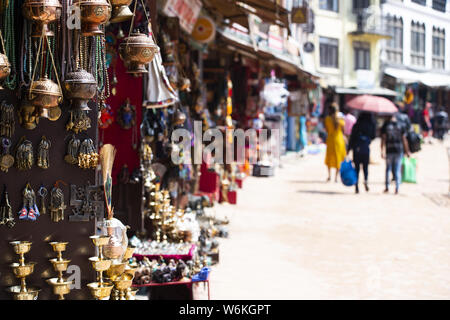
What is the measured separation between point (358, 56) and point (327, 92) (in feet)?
12.6

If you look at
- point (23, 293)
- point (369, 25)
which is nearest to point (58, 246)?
point (23, 293)

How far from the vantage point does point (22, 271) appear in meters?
3.58

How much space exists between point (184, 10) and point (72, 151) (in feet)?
16.3

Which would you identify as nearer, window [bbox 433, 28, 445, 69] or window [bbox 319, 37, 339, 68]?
window [bbox 319, 37, 339, 68]

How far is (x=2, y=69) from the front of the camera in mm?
3227

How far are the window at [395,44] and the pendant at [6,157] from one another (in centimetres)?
3858

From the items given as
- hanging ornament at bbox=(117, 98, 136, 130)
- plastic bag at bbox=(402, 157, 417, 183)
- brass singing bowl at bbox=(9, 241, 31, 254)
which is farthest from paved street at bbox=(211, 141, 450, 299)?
brass singing bowl at bbox=(9, 241, 31, 254)

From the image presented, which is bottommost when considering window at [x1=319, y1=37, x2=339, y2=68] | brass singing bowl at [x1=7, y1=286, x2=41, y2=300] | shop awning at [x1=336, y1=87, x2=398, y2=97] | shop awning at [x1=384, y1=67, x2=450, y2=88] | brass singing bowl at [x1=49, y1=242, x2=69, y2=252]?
brass singing bowl at [x1=7, y1=286, x2=41, y2=300]

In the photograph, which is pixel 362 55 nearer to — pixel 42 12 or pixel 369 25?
pixel 369 25

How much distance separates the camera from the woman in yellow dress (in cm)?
1506

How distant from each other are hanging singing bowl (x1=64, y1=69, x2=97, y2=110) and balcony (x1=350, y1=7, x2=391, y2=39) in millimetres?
35190

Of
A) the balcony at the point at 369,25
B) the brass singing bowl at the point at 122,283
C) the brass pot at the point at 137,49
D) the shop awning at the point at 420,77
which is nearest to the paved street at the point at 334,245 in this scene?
the brass singing bowl at the point at 122,283

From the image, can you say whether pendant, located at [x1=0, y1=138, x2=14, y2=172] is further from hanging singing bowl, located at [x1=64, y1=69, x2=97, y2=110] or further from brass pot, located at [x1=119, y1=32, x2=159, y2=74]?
brass pot, located at [x1=119, y1=32, x2=159, y2=74]

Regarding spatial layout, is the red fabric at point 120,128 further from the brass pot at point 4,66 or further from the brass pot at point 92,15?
the brass pot at point 4,66
